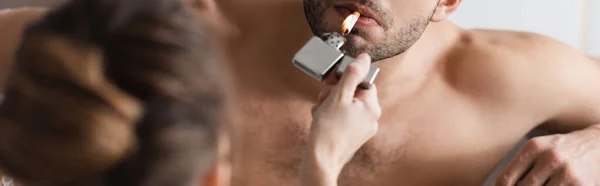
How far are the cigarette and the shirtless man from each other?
0.38 feet

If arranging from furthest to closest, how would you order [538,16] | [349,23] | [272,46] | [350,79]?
[538,16] < [272,46] < [349,23] < [350,79]

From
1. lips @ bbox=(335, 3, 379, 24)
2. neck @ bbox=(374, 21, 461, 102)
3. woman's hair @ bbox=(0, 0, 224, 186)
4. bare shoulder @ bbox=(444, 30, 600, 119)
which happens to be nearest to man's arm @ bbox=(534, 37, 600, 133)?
bare shoulder @ bbox=(444, 30, 600, 119)

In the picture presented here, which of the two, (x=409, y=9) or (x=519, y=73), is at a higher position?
(x=409, y=9)

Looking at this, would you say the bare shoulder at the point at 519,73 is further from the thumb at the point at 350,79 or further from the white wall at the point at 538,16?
the thumb at the point at 350,79

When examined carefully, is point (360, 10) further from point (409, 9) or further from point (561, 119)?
point (561, 119)

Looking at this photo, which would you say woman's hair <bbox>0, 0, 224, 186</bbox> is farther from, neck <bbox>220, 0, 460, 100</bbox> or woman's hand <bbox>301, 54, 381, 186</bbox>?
neck <bbox>220, 0, 460, 100</bbox>

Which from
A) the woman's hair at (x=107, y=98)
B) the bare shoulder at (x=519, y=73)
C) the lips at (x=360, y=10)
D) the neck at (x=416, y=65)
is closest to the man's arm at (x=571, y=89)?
the bare shoulder at (x=519, y=73)

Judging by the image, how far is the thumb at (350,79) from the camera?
25.7 inches

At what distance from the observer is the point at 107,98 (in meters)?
0.40

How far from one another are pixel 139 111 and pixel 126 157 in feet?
0.10

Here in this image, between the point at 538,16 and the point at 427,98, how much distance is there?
311 millimetres

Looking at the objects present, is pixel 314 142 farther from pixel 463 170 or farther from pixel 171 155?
pixel 463 170

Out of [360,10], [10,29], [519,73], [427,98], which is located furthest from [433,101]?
[10,29]

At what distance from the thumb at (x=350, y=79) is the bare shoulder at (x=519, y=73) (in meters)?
0.33
